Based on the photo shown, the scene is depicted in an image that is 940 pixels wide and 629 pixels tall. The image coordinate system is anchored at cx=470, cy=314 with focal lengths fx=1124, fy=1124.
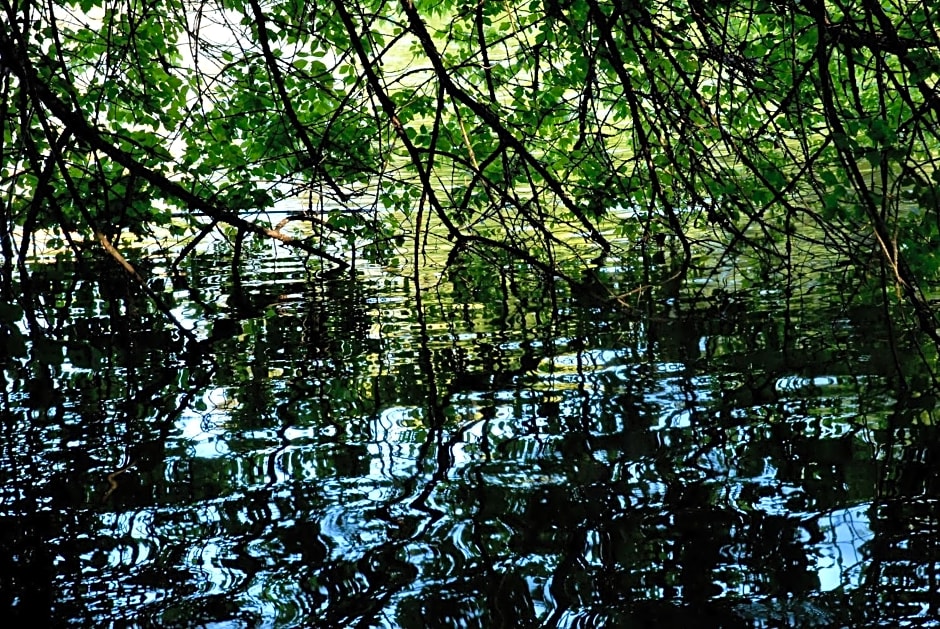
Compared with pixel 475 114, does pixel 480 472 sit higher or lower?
lower

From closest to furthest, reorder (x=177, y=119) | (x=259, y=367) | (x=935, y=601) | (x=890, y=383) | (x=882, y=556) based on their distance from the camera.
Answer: (x=935, y=601) → (x=882, y=556) → (x=890, y=383) → (x=259, y=367) → (x=177, y=119)

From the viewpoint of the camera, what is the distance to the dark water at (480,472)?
4152 mm

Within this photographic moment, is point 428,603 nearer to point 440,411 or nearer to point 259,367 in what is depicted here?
point 440,411

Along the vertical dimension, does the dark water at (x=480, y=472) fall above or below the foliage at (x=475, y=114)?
below

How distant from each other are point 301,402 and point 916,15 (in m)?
4.25

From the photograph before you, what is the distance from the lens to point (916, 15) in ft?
21.5

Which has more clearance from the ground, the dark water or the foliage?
the foliage

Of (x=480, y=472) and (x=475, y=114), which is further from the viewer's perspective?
(x=475, y=114)

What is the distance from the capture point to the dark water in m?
4.15

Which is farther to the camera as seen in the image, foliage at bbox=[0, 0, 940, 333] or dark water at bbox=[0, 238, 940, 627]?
foliage at bbox=[0, 0, 940, 333]

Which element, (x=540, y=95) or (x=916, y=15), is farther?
(x=540, y=95)

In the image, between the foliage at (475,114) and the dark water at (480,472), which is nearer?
the dark water at (480,472)

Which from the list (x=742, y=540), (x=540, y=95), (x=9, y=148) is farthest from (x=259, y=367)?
(x=742, y=540)

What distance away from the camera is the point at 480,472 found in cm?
540
